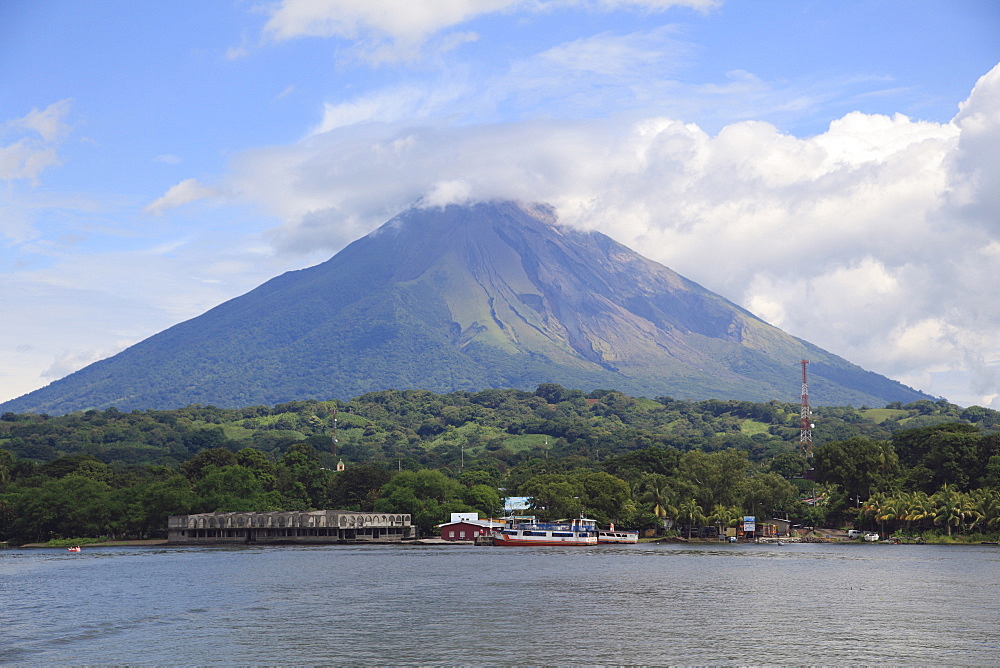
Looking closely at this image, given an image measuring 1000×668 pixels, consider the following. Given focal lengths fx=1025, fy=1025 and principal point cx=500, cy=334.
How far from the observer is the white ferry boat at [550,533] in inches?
4322

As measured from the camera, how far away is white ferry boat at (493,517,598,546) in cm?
10978

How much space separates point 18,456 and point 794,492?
5667 inches

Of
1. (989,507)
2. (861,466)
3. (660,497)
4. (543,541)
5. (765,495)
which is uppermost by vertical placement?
(861,466)

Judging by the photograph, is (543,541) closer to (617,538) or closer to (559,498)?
(617,538)

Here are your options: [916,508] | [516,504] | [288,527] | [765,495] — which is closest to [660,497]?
[765,495]

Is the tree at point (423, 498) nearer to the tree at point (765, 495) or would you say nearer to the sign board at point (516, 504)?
the sign board at point (516, 504)

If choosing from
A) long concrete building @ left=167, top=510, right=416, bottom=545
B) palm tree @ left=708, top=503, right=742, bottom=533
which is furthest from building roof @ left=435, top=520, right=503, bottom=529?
palm tree @ left=708, top=503, right=742, bottom=533

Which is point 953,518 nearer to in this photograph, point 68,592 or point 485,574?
point 485,574

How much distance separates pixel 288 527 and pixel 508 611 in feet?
253

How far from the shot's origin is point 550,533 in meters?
111

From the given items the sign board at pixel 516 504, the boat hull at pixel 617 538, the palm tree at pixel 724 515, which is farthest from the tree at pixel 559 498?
the palm tree at pixel 724 515

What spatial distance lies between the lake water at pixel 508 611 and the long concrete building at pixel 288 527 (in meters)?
32.2

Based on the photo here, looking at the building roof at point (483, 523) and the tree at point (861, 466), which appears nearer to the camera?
the building roof at point (483, 523)

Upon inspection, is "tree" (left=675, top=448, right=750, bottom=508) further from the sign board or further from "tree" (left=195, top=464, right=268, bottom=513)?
"tree" (left=195, top=464, right=268, bottom=513)
